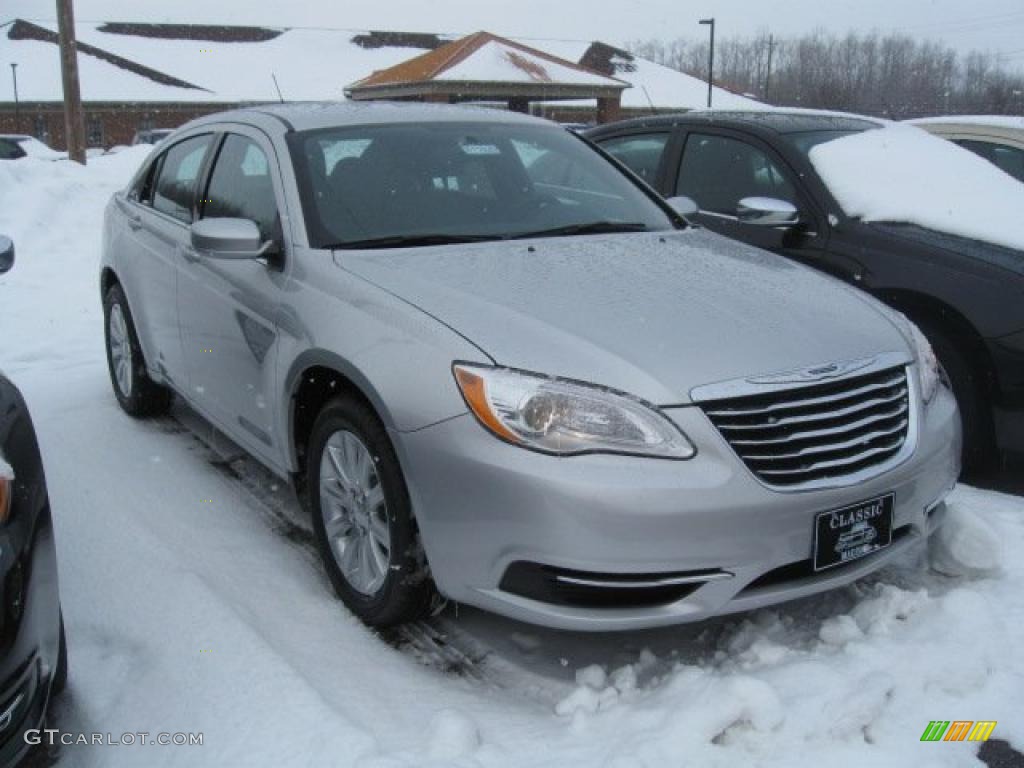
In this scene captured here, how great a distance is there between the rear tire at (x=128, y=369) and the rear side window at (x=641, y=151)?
2.74 m

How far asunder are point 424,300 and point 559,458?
702mm

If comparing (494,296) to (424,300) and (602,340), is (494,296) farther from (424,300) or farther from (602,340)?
(602,340)

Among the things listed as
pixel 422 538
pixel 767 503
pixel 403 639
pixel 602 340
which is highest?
pixel 602 340

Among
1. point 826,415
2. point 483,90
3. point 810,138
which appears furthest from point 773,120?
point 483,90

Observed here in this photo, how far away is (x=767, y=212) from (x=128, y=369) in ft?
10.6

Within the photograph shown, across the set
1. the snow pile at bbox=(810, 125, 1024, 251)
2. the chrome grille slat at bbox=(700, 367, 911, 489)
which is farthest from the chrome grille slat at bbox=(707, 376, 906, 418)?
the snow pile at bbox=(810, 125, 1024, 251)

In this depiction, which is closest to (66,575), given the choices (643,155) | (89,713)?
(89,713)

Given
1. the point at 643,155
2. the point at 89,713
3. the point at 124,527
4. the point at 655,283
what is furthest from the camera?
the point at 643,155

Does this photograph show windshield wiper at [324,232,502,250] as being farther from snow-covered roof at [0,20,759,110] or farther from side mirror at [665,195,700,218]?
snow-covered roof at [0,20,759,110]

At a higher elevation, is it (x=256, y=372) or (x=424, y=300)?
(x=424, y=300)

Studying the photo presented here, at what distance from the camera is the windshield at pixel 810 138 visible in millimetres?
5172

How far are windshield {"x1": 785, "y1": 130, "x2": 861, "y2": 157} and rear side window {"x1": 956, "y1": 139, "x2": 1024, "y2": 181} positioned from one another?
2158 millimetres

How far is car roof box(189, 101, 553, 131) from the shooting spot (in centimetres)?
398

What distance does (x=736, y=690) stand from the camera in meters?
2.51
